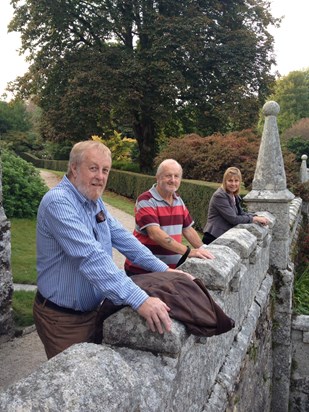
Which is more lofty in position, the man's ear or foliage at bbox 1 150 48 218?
the man's ear

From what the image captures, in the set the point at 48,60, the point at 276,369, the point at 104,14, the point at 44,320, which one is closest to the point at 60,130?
the point at 48,60

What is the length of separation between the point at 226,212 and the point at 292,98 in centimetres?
5283

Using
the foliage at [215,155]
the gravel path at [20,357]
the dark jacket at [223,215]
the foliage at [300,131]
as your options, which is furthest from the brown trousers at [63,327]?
the foliage at [300,131]

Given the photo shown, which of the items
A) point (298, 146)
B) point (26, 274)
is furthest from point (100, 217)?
point (298, 146)

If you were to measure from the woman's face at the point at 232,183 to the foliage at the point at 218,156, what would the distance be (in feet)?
28.9

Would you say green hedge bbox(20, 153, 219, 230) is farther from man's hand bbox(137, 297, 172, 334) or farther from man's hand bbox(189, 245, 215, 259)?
man's hand bbox(137, 297, 172, 334)

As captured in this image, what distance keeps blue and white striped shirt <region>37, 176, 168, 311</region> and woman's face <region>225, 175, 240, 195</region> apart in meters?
2.74

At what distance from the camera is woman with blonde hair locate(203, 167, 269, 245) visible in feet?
16.1

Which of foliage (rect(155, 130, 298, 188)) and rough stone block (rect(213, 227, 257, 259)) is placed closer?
rough stone block (rect(213, 227, 257, 259))

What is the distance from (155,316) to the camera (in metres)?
1.92

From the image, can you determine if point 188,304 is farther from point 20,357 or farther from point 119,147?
point 119,147

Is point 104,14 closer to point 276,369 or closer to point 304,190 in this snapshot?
point 304,190

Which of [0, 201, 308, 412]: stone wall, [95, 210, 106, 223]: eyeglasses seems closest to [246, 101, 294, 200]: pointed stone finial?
[0, 201, 308, 412]: stone wall

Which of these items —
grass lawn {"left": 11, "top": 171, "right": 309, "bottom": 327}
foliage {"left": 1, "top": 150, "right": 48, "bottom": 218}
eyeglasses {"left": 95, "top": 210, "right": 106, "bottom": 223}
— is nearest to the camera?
eyeglasses {"left": 95, "top": 210, "right": 106, "bottom": 223}
